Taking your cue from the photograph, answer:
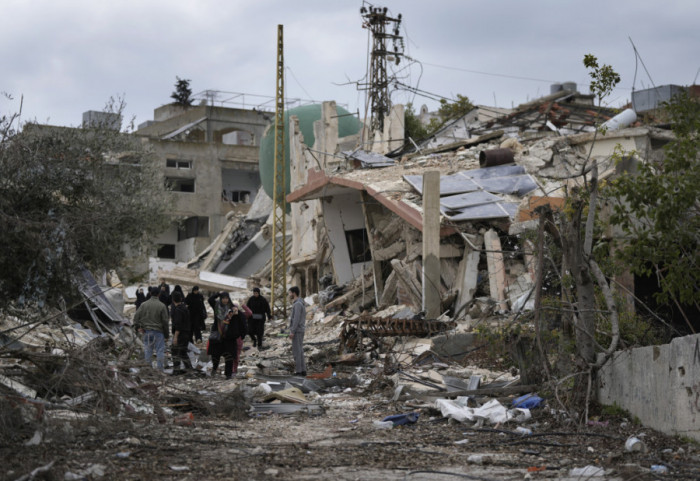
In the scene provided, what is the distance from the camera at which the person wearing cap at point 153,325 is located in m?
13.7

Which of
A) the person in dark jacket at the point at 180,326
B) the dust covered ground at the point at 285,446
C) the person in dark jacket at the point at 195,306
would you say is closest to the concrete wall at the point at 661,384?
the dust covered ground at the point at 285,446

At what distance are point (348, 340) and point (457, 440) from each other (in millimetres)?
8487

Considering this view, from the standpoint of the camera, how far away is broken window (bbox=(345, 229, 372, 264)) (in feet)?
86.8

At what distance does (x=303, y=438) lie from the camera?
837cm

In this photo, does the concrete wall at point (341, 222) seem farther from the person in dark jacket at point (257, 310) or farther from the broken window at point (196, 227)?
the broken window at point (196, 227)

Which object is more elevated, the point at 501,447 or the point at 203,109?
the point at 203,109

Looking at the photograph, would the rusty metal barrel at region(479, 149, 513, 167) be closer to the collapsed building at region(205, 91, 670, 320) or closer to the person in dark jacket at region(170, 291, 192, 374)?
the collapsed building at region(205, 91, 670, 320)

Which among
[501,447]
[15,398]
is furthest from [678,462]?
[15,398]

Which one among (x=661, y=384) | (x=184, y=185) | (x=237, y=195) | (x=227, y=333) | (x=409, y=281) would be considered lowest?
(x=661, y=384)

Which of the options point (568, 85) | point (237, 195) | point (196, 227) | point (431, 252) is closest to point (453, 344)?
point (431, 252)

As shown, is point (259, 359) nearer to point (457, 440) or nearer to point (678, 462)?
point (457, 440)

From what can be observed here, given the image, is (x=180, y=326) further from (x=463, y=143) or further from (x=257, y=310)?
(x=463, y=143)

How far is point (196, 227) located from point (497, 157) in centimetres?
3120

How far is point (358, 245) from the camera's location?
26.7 metres
